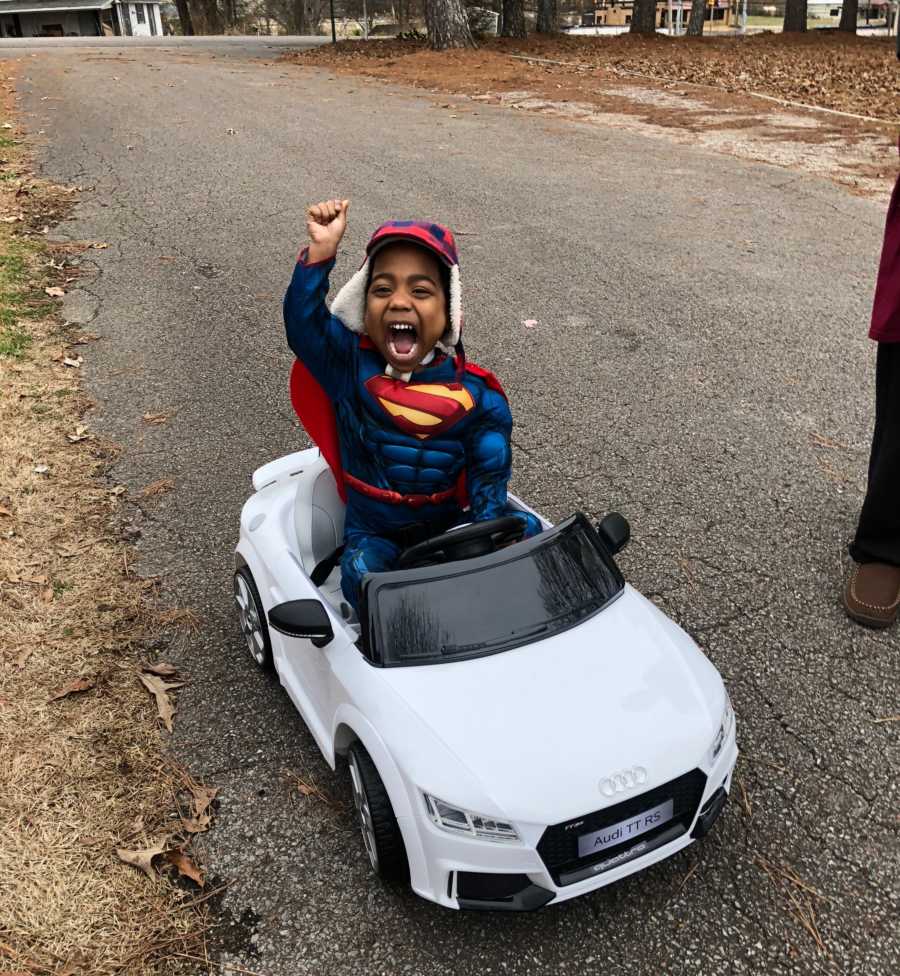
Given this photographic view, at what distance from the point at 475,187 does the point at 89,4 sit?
163ft

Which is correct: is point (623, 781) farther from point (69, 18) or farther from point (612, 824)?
point (69, 18)

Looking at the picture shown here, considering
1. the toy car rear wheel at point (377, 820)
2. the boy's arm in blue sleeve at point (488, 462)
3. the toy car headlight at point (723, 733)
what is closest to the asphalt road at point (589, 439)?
the toy car rear wheel at point (377, 820)

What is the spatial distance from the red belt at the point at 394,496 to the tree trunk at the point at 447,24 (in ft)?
54.6

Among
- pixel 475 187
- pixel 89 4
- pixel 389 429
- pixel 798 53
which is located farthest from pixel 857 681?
pixel 89 4

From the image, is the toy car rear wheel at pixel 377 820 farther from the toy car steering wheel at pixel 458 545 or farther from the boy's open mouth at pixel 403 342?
the boy's open mouth at pixel 403 342

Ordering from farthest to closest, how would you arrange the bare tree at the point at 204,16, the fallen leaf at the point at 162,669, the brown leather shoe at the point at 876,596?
the bare tree at the point at 204,16
the brown leather shoe at the point at 876,596
the fallen leaf at the point at 162,669

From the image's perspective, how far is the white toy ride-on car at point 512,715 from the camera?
2041 mm

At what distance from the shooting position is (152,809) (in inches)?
102

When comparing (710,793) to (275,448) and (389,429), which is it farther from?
(275,448)

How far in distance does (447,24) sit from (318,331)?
54.8 feet

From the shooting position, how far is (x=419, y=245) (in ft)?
8.99

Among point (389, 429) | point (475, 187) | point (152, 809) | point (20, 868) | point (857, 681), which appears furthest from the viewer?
point (475, 187)

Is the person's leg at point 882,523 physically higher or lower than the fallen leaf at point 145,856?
higher

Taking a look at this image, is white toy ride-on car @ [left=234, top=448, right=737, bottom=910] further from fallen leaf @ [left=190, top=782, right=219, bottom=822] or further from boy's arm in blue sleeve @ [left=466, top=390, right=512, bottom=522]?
fallen leaf @ [left=190, top=782, right=219, bottom=822]
